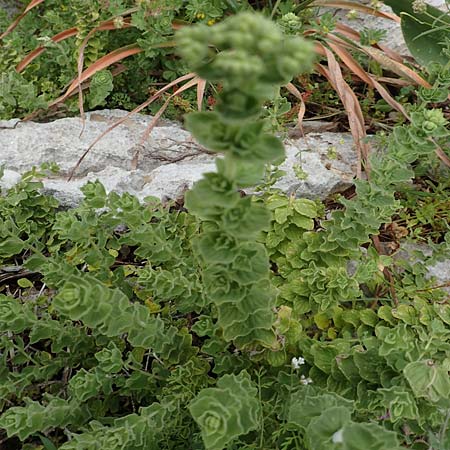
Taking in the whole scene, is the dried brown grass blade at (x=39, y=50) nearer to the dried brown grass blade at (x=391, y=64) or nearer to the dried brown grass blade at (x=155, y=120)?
the dried brown grass blade at (x=155, y=120)

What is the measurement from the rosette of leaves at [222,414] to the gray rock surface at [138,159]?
1.29 metres

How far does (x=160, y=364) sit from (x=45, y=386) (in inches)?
18.2

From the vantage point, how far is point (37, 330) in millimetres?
1954

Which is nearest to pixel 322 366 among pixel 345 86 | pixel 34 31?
pixel 345 86

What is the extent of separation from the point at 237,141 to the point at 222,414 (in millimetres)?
639

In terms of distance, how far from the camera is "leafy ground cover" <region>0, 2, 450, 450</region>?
49.8 inches

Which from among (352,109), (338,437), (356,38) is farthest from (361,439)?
(356,38)

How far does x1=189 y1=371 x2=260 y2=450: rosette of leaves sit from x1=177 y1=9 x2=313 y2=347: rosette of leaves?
0.21 meters

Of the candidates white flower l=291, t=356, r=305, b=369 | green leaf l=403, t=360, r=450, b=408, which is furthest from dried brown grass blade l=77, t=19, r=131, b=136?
green leaf l=403, t=360, r=450, b=408

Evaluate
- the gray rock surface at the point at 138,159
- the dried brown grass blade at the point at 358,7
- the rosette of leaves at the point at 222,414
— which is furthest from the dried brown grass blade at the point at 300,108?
the rosette of leaves at the point at 222,414

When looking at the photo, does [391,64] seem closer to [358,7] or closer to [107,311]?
[358,7]

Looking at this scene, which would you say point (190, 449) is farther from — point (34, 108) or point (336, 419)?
point (34, 108)

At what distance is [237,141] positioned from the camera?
1.13 metres

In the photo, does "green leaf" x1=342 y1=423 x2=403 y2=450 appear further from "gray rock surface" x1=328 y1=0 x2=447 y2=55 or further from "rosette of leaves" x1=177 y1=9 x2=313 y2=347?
"gray rock surface" x1=328 y1=0 x2=447 y2=55
